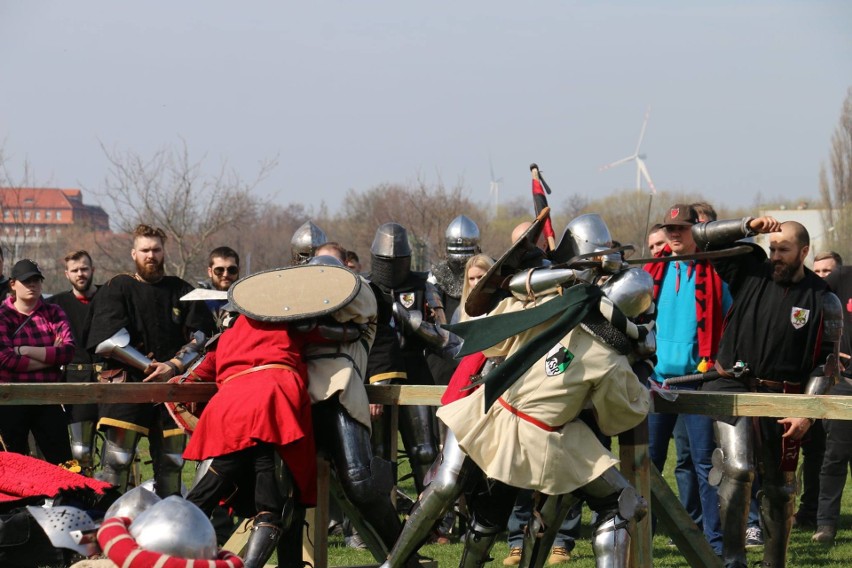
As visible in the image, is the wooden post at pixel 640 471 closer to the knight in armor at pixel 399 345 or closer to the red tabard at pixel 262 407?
the red tabard at pixel 262 407

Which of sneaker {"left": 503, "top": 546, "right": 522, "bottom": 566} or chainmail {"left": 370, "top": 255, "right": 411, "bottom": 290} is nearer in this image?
sneaker {"left": 503, "top": 546, "right": 522, "bottom": 566}

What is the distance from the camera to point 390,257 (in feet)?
24.6

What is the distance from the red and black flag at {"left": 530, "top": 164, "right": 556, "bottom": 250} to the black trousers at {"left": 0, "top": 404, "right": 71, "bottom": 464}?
12.0ft

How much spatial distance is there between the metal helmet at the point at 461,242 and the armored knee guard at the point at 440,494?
3184 millimetres

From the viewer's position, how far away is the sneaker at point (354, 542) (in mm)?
7084

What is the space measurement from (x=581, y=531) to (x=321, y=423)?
2808mm

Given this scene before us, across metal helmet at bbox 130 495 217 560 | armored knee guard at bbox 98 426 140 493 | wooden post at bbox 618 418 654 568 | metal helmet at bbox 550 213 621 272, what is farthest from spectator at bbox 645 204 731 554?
metal helmet at bbox 130 495 217 560

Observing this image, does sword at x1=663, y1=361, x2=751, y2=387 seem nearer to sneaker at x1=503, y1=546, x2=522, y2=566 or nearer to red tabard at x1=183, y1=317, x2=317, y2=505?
sneaker at x1=503, y1=546, x2=522, y2=566

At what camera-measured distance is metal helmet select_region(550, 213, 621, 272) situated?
490cm

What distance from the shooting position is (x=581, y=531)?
7.52 meters

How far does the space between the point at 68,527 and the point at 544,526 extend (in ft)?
6.76

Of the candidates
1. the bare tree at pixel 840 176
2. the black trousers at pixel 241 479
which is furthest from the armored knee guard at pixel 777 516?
the bare tree at pixel 840 176

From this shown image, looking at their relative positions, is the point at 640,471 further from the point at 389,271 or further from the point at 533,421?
the point at 389,271

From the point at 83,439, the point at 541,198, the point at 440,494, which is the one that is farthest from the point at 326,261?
the point at 83,439
